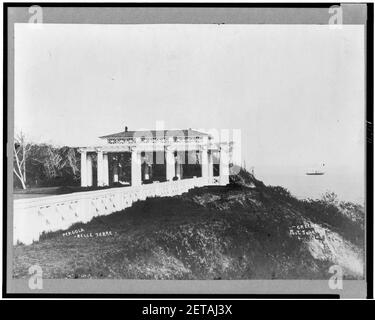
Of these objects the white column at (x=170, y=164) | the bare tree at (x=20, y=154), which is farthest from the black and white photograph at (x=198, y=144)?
the white column at (x=170, y=164)

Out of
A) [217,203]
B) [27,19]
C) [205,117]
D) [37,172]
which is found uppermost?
[27,19]

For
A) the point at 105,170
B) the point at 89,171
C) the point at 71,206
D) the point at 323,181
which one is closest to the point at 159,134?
the point at 105,170

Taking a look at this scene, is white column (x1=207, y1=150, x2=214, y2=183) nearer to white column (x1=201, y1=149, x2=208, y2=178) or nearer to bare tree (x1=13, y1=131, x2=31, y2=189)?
white column (x1=201, y1=149, x2=208, y2=178)

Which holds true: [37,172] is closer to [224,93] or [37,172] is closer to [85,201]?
[85,201]

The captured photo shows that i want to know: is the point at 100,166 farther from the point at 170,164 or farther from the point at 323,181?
the point at 323,181

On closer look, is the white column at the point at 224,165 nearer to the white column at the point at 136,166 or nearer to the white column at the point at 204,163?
the white column at the point at 204,163

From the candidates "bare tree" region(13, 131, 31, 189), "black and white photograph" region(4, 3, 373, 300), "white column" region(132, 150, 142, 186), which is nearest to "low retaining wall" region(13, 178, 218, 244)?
"black and white photograph" region(4, 3, 373, 300)
